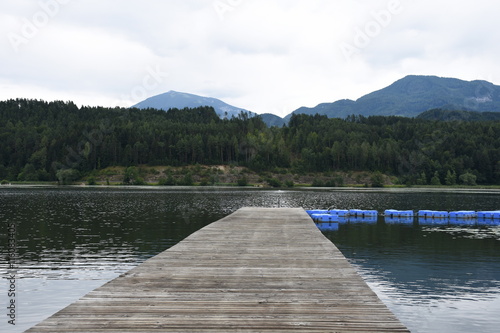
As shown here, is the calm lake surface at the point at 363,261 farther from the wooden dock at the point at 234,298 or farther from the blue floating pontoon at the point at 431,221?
the wooden dock at the point at 234,298

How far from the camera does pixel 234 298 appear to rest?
1412 cm


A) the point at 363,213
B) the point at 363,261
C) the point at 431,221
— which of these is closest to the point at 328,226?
the point at 363,213

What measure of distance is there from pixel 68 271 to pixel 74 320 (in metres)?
15.0

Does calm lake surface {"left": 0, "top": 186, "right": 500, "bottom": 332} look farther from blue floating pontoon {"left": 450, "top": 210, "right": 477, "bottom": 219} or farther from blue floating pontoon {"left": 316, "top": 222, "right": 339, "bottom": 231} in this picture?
blue floating pontoon {"left": 450, "top": 210, "right": 477, "bottom": 219}

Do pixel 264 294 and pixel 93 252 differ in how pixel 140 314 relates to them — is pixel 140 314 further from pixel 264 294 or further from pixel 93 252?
pixel 93 252

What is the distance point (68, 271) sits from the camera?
83.9ft

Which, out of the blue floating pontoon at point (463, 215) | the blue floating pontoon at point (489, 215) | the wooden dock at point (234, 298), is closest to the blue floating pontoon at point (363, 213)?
the blue floating pontoon at point (463, 215)

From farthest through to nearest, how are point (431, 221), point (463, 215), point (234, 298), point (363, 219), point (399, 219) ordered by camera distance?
point (463, 215)
point (399, 219)
point (363, 219)
point (431, 221)
point (234, 298)

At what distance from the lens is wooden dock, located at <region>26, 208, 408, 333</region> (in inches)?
453

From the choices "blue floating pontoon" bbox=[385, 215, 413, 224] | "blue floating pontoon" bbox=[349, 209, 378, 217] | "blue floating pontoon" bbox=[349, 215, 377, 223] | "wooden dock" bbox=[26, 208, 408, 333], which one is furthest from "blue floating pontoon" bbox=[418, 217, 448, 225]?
"wooden dock" bbox=[26, 208, 408, 333]

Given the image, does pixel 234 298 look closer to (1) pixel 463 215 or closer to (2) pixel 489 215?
(1) pixel 463 215

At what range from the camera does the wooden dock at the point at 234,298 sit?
1150 centimetres

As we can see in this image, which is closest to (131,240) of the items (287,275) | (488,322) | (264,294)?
(287,275)

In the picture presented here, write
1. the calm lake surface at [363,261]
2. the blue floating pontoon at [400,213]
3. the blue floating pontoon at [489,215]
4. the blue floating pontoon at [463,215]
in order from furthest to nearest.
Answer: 1. the blue floating pontoon at [400,213]
2. the blue floating pontoon at [463,215]
3. the blue floating pontoon at [489,215]
4. the calm lake surface at [363,261]
